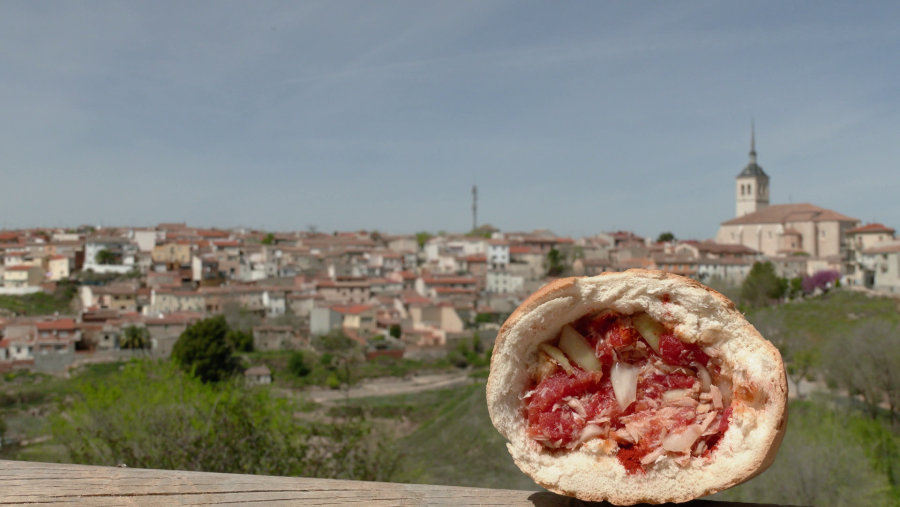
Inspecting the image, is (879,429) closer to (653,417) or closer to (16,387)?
(653,417)

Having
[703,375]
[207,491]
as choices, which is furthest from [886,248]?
[207,491]

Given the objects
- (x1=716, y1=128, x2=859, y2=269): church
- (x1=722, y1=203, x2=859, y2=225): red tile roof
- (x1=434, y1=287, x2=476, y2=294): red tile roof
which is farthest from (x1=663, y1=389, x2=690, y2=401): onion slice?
(x1=722, y1=203, x2=859, y2=225): red tile roof

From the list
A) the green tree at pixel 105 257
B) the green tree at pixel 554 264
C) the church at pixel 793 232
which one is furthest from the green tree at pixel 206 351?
the church at pixel 793 232

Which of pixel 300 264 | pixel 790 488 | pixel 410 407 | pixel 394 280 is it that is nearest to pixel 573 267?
pixel 394 280

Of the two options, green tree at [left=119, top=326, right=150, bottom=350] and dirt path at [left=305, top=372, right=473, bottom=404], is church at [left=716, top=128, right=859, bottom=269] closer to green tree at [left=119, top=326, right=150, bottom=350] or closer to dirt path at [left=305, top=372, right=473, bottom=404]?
dirt path at [left=305, top=372, right=473, bottom=404]

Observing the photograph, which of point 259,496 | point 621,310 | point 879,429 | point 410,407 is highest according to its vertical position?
point 621,310

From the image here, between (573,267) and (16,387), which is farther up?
(573,267)

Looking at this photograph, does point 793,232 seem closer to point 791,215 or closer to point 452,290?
point 791,215
